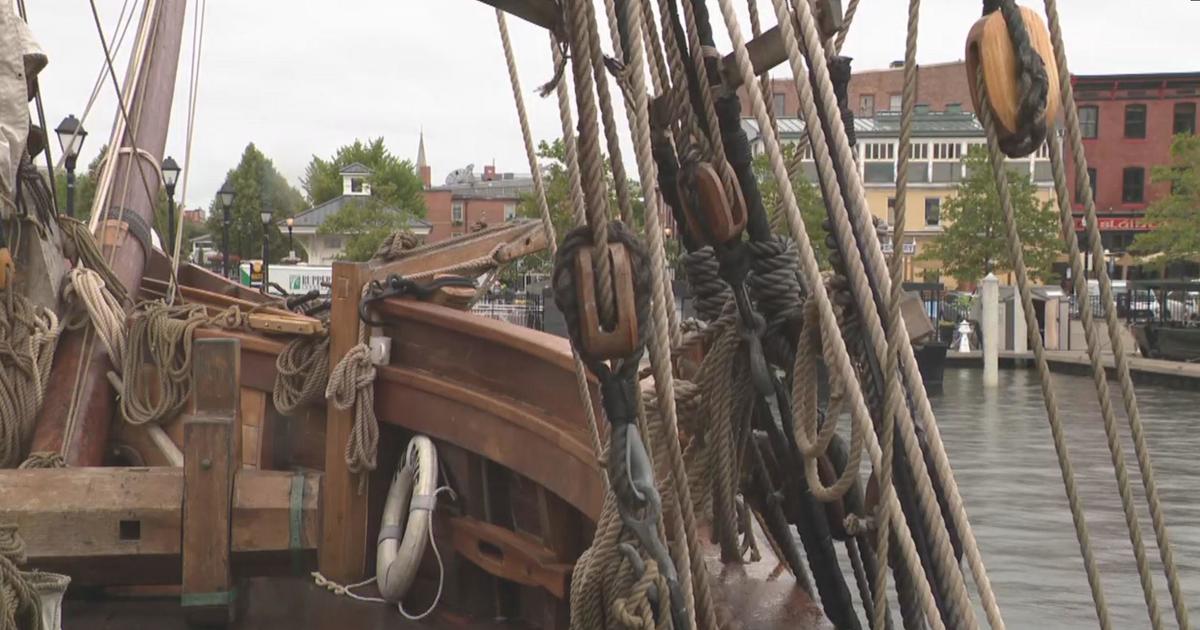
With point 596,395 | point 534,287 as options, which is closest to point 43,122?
point 596,395

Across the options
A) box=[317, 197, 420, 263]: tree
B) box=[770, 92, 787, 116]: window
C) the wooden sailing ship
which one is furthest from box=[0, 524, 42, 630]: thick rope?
box=[770, 92, 787, 116]: window

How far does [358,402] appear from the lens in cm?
427

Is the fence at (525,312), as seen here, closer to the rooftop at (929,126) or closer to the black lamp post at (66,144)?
the black lamp post at (66,144)

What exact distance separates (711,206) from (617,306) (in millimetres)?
583

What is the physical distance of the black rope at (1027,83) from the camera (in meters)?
2.13

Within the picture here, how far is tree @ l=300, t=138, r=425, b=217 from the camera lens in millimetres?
58844

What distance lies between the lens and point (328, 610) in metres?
4.11

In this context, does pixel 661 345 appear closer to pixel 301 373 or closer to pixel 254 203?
pixel 301 373

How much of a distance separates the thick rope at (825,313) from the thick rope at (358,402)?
7.02 ft

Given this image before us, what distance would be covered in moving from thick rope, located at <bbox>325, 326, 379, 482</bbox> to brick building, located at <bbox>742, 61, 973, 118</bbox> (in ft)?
216

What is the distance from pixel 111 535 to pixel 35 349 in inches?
53.2

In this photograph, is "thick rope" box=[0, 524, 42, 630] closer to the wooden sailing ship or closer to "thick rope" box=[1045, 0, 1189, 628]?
the wooden sailing ship

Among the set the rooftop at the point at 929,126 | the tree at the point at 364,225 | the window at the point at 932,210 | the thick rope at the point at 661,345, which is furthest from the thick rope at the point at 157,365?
the window at the point at 932,210

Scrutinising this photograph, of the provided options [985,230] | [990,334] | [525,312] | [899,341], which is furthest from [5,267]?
[985,230]
